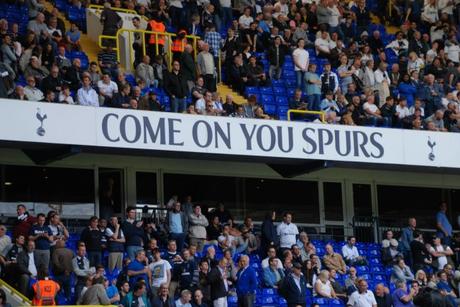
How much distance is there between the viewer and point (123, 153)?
21969mm

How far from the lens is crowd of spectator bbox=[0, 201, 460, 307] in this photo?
19.4m

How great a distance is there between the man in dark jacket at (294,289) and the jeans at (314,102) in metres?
4.53

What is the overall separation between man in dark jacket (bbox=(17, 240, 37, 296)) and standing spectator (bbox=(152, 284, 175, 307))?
1.90m

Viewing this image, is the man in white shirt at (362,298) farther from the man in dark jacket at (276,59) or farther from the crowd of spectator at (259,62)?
the man in dark jacket at (276,59)

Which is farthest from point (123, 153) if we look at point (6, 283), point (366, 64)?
point (366, 64)

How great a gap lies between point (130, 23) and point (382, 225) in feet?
21.9

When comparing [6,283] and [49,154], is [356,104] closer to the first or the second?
[49,154]

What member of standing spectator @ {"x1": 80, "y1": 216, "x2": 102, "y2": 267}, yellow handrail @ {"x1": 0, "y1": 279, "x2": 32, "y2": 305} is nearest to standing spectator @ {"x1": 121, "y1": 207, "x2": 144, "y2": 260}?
standing spectator @ {"x1": 80, "y1": 216, "x2": 102, "y2": 267}

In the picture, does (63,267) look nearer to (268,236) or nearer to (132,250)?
(132,250)

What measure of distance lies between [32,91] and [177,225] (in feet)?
11.3

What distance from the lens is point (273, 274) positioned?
21.5m

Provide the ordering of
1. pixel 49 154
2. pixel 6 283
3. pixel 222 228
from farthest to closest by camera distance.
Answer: pixel 222 228 → pixel 49 154 → pixel 6 283

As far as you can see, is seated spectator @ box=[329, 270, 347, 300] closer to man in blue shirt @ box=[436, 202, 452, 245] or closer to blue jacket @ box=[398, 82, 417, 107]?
man in blue shirt @ box=[436, 202, 452, 245]

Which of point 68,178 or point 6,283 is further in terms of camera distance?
point 68,178
